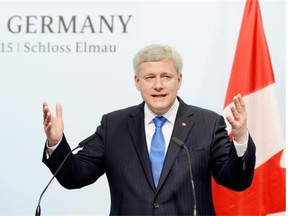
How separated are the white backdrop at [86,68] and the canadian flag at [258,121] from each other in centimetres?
10

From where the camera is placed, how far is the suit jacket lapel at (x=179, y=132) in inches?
90.4

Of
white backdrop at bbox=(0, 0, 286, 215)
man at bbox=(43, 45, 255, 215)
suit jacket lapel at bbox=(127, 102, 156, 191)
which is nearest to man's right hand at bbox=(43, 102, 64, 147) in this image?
man at bbox=(43, 45, 255, 215)

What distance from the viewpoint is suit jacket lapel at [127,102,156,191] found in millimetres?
2326

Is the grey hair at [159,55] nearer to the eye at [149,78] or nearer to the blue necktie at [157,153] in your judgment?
the eye at [149,78]

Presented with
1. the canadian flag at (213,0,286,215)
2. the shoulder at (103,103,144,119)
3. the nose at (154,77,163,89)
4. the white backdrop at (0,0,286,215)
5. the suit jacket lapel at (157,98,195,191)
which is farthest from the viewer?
the white backdrop at (0,0,286,215)

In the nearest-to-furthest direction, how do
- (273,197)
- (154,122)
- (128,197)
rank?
(128,197), (154,122), (273,197)

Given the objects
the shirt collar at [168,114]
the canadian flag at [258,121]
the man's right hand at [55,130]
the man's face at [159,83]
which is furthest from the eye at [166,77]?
the canadian flag at [258,121]

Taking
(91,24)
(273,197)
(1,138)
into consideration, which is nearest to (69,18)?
(91,24)

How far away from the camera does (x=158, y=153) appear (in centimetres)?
238

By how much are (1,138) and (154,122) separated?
1.31 metres

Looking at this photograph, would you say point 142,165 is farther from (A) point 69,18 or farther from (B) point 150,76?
(A) point 69,18

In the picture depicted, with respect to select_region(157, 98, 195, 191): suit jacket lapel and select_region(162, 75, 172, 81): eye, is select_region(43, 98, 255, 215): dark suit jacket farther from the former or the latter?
select_region(162, 75, 172, 81): eye

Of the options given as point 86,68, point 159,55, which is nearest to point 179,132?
point 159,55

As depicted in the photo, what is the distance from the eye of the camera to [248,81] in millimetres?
3273
